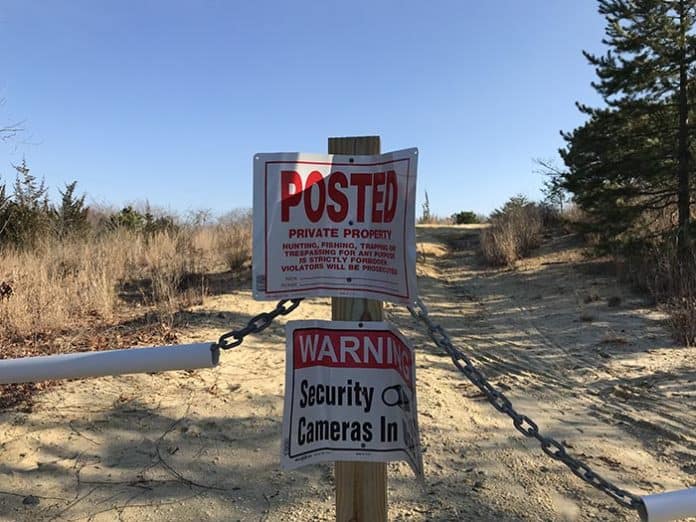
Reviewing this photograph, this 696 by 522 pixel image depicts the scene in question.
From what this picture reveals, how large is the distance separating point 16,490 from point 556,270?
409 inches

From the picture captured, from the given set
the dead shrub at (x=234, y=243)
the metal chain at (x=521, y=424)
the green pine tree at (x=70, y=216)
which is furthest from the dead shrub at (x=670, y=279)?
the green pine tree at (x=70, y=216)

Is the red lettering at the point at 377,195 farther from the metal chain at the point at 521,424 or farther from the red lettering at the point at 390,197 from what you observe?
the metal chain at the point at 521,424

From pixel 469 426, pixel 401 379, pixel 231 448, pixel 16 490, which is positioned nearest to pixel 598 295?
pixel 469 426

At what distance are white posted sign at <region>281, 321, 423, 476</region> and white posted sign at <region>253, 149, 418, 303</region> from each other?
0.15 meters

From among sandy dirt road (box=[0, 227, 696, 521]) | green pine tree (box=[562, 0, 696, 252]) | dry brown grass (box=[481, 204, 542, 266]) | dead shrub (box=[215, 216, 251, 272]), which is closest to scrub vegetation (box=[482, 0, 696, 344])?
green pine tree (box=[562, 0, 696, 252])

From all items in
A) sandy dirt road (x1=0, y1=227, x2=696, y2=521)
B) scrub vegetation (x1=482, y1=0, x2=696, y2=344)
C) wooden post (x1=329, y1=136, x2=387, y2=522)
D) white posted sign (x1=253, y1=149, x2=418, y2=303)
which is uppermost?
scrub vegetation (x1=482, y1=0, x2=696, y2=344)

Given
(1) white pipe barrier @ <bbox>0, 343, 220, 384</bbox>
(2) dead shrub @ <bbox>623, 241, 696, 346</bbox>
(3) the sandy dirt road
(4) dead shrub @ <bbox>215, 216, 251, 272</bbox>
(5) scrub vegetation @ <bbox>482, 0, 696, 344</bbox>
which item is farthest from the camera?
(4) dead shrub @ <bbox>215, 216, 251, 272</bbox>

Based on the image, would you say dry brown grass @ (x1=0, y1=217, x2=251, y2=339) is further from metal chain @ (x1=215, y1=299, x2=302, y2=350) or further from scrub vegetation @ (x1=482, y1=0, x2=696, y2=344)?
scrub vegetation @ (x1=482, y1=0, x2=696, y2=344)

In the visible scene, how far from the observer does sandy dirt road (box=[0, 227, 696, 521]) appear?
2709 mm

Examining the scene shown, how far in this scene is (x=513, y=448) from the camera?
10.9 ft

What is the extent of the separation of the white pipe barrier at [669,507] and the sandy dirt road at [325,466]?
1.41 metres

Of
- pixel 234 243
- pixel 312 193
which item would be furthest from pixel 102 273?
pixel 312 193

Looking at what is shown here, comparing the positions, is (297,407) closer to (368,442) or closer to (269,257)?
(368,442)

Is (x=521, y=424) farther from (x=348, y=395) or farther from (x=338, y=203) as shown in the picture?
(x=338, y=203)
